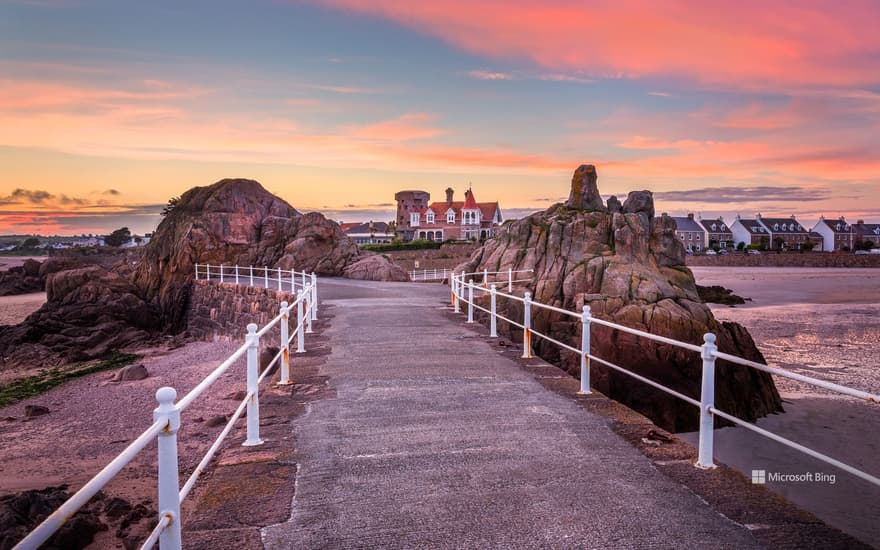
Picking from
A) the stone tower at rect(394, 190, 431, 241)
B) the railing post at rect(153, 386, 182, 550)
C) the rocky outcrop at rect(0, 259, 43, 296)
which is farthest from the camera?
the stone tower at rect(394, 190, 431, 241)

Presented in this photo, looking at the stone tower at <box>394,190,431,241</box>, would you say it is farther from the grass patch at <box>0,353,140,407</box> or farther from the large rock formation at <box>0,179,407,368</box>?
the grass patch at <box>0,353,140,407</box>

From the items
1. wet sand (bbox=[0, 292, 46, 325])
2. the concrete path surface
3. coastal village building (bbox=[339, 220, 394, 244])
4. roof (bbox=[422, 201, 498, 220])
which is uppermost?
roof (bbox=[422, 201, 498, 220])

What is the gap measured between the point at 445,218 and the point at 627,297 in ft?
244

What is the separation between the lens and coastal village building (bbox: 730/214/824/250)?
12031 centimetres

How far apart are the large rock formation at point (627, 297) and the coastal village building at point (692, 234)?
91.1m

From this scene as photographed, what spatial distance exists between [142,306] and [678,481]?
34310mm

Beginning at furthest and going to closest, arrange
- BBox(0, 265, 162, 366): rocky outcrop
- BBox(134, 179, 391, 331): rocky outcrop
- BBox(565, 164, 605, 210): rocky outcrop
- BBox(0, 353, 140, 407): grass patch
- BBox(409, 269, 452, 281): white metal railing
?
BBox(409, 269, 452, 281): white metal railing, BBox(134, 179, 391, 331): rocky outcrop, BBox(565, 164, 605, 210): rocky outcrop, BBox(0, 265, 162, 366): rocky outcrop, BBox(0, 353, 140, 407): grass patch

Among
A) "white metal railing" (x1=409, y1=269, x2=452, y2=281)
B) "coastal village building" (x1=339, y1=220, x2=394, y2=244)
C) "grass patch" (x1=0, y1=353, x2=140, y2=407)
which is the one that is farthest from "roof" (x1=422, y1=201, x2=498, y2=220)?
"grass patch" (x1=0, y1=353, x2=140, y2=407)

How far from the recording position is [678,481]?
15.3 feet

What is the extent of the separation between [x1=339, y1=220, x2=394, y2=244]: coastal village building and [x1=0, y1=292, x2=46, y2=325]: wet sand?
60149mm

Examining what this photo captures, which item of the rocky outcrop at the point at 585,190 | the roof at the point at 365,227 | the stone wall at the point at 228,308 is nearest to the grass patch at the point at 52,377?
the stone wall at the point at 228,308

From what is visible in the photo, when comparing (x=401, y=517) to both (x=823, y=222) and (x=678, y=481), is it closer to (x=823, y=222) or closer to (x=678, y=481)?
(x=678, y=481)

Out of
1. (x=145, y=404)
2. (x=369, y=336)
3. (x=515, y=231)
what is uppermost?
(x=515, y=231)

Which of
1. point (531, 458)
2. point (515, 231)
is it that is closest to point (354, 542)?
point (531, 458)
